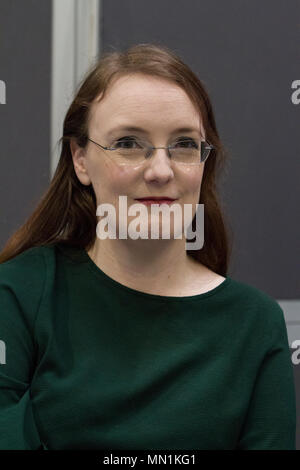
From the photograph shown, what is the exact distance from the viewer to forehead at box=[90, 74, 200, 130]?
1.11 meters

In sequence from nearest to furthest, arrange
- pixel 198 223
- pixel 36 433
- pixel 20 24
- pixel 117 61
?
pixel 36 433 < pixel 117 61 < pixel 198 223 < pixel 20 24

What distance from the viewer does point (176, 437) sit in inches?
43.1

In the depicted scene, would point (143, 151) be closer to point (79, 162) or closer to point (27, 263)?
point (79, 162)

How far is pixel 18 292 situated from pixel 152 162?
0.35 m

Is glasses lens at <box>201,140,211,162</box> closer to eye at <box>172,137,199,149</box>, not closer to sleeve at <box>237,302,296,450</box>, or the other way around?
eye at <box>172,137,199,149</box>

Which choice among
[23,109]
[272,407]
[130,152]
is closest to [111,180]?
[130,152]

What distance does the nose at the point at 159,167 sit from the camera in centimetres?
109

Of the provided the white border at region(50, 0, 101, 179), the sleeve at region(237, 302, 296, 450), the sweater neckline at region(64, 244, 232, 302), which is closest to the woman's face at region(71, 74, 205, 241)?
the sweater neckline at region(64, 244, 232, 302)

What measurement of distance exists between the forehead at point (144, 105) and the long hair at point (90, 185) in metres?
0.02

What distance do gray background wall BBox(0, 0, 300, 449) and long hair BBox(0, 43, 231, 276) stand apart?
1.11ft

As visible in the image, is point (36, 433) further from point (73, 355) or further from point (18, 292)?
point (18, 292)

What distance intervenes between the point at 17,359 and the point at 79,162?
0.41m
